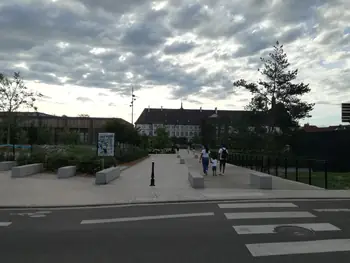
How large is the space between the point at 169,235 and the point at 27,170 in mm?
14159

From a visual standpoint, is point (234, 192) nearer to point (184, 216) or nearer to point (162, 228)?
point (184, 216)

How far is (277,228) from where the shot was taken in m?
7.39

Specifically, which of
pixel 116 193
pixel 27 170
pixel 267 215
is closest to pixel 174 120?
pixel 27 170

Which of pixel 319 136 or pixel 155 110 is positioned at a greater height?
pixel 155 110

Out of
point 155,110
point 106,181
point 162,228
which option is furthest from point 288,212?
point 155,110

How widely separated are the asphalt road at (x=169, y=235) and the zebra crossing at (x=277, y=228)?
0.6 inches

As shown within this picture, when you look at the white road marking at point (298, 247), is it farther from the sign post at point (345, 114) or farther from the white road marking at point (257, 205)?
the sign post at point (345, 114)

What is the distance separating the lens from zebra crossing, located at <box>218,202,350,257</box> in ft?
19.5

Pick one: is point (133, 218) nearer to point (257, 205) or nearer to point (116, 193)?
point (257, 205)

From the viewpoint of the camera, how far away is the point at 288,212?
9172mm

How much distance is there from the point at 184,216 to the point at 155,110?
165 m

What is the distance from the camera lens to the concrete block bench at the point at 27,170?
18.2m

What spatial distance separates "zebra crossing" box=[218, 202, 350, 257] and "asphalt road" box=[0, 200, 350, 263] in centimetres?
2

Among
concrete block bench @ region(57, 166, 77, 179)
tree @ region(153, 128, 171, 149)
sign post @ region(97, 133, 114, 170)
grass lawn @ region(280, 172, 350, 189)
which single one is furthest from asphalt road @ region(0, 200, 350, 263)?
tree @ region(153, 128, 171, 149)
